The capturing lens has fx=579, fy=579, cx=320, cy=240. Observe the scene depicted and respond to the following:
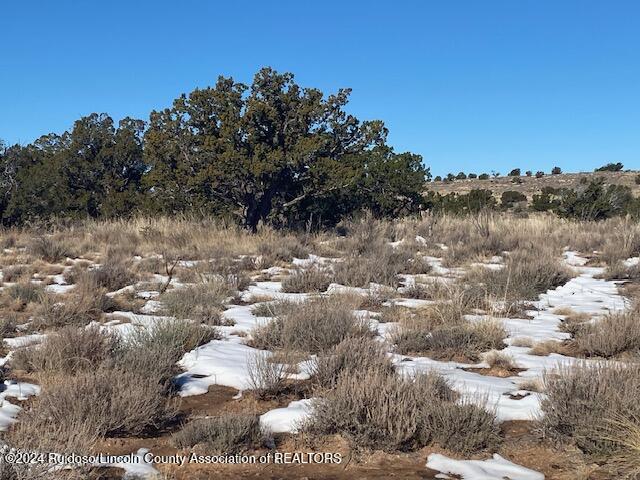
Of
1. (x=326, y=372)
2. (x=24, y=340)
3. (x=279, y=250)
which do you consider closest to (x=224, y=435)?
(x=326, y=372)

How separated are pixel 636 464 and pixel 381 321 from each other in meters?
3.93

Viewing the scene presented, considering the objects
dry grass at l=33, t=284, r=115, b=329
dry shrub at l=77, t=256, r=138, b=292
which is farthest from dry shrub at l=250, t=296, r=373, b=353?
dry shrub at l=77, t=256, r=138, b=292

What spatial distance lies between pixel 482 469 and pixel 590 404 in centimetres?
80

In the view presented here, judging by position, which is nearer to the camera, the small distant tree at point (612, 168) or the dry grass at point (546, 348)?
the dry grass at point (546, 348)

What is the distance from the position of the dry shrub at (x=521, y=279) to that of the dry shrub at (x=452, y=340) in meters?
1.93

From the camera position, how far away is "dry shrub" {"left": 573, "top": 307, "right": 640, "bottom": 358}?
528cm

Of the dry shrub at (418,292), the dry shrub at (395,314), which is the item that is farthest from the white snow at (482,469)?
the dry shrub at (418,292)

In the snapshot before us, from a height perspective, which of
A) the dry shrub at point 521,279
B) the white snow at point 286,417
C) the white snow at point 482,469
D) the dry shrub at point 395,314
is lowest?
the white snow at point 482,469

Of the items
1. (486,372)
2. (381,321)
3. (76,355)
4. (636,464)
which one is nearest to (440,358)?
(486,372)

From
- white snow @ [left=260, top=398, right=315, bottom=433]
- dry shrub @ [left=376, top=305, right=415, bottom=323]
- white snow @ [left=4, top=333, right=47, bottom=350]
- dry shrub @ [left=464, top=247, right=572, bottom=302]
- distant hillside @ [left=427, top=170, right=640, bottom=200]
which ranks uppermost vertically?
distant hillside @ [left=427, top=170, right=640, bottom=200]

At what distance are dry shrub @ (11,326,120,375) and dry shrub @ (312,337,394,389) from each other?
1758 millimetres

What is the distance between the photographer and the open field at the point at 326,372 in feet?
11.1

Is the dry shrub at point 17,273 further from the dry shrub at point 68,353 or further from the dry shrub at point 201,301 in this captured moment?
the dry shrub at point 68,353

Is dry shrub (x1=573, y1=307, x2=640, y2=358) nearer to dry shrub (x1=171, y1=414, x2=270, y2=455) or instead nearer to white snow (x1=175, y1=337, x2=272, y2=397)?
white snow (x1=175, y1=337, x2=272, y2=397)
